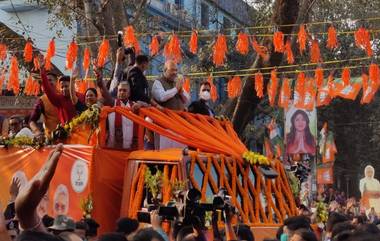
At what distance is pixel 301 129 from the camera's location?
27141 millimetres

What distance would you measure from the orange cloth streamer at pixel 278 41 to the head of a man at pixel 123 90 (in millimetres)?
4754

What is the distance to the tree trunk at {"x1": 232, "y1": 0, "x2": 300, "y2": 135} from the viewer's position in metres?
14.8

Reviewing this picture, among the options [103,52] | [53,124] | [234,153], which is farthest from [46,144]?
[103,52]

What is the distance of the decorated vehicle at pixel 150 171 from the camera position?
10.1 m

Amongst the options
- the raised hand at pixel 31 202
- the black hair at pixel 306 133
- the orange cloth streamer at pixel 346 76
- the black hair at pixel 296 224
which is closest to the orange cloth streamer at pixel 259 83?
the orange cloth streamer at pixel 346 76

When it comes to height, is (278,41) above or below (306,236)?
above

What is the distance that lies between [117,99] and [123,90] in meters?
0.23

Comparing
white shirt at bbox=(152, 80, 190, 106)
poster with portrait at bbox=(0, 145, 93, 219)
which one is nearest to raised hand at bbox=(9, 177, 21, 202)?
poster with portrait at bbox=(0, 145, 93, 219)

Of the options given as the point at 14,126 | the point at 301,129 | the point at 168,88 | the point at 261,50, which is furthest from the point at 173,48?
the point at 301,129

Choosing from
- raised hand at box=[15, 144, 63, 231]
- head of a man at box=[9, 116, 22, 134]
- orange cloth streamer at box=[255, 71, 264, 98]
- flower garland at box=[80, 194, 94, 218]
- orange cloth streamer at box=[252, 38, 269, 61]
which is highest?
orange cloth streamer at box=[252, 38, 269, 61]

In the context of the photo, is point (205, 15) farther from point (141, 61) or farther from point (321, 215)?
point (321, 215)

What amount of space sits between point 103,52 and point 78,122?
20.2 feet

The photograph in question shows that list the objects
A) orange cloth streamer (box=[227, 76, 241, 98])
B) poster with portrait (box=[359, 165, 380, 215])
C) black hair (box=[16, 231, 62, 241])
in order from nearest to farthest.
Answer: black hair (box=[16, 231, 62, 241]), orange cloth streamer (box=[227, 76, 241, 98]), poster with portrait (box=[359, 165, 380, 215])

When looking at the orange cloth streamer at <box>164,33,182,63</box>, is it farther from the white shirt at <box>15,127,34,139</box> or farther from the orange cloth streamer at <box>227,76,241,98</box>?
the white shirt at <box>15,127,34,139</box>
